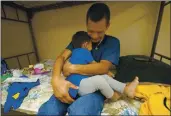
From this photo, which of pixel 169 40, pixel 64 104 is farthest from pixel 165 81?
pixel 169 40

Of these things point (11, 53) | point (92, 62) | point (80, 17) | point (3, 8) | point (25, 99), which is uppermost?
point (3, 8)

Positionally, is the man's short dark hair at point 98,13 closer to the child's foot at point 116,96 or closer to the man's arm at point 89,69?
the man's arm at point 89,69

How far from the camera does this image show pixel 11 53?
203 centimetres

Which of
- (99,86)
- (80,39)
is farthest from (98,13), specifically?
(99,86)

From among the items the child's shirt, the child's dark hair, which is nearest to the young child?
the child's shirt

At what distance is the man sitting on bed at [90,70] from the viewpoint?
0.85 metres

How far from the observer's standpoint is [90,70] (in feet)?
3.14

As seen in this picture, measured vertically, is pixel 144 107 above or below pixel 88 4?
below

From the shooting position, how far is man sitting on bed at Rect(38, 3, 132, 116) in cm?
85

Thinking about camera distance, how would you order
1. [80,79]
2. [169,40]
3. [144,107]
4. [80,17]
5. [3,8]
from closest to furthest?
[144,107] < [80,79] < [169,40] < [3,8] < [80,17]

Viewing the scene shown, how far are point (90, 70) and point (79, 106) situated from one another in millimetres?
245

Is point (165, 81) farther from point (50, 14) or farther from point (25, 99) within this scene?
point (50, 14)

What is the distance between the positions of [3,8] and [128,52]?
1777 millimetres

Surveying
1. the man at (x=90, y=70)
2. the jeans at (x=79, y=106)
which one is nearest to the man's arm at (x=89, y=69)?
the man at (x=90, y=70)
